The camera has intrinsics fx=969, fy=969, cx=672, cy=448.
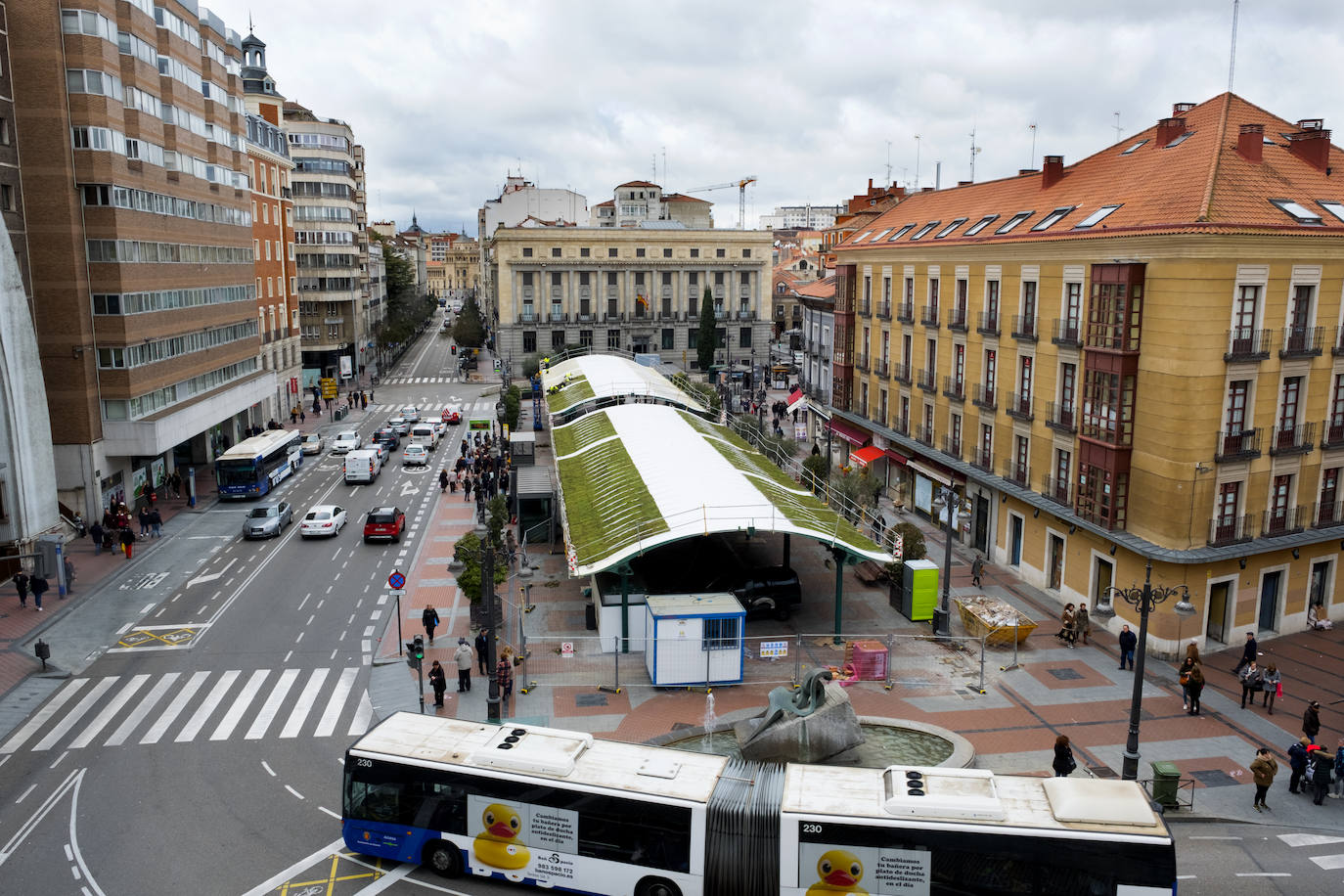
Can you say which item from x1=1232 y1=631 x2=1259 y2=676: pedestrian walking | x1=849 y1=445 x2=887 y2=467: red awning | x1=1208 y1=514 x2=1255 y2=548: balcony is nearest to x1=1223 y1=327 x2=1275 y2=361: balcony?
x1=1208 y1=514 x2=1255 y2=548: balcony

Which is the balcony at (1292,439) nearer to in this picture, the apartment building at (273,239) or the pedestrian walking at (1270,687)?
the pedestrian walking at (1270,687)

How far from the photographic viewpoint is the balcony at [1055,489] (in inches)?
1384

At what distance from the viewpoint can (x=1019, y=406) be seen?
38.3m

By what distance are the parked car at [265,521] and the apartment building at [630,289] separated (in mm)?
61945

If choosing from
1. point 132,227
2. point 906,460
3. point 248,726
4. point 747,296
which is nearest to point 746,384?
point 747,296

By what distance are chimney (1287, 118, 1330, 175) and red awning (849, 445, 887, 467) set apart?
23.3m

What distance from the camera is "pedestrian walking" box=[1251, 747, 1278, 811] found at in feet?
69.1

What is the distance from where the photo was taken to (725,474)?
35.7 m

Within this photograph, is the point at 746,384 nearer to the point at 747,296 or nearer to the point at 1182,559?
the point at 747,296

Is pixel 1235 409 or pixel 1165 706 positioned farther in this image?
pixel 1235 409

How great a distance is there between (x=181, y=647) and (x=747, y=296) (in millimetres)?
90482

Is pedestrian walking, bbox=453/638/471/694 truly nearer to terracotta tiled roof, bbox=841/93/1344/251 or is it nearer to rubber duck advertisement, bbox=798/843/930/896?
rubber duck advertisement, bbox=798/843/930/896

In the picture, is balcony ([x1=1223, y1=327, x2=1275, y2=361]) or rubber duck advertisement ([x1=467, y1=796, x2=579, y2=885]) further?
→ balcony ([x1=1223, y1=327, x2=1275, y2=361])

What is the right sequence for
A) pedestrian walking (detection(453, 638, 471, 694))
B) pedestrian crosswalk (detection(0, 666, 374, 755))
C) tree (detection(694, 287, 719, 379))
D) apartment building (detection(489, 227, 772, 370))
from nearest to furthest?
pedestrian crosswalk (detection(0, 666, 374, 755)), pedestrian walking (detection(453, 638, 471, 694)), tree (detection(694, 287, 719, 379)), apartment building (detection(489, 227, 772, 370))
